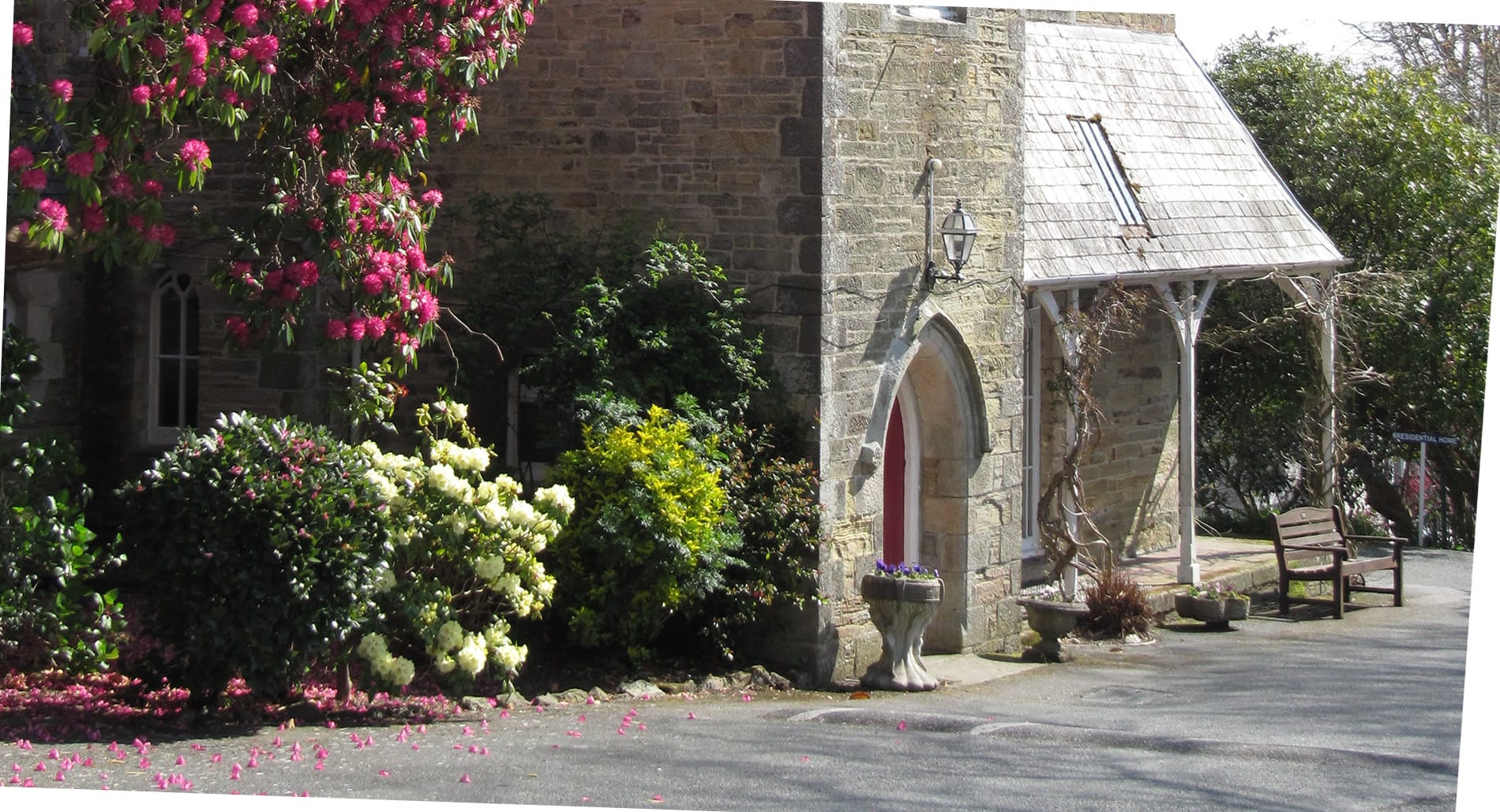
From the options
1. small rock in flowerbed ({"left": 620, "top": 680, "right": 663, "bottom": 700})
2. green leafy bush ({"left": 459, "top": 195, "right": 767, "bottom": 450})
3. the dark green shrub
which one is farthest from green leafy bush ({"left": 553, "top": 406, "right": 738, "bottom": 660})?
the dark green shrub

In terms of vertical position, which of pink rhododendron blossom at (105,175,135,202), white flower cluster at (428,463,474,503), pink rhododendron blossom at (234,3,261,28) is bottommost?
white flower cluster at (428,463,474,503)

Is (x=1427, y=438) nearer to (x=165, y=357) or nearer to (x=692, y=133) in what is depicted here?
(x=692, y=133)

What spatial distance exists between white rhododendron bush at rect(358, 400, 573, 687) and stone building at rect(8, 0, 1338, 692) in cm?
247

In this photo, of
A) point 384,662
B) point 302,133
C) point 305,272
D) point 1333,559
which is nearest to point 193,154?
point 305,272

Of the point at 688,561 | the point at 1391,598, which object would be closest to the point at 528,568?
the point at 688,561

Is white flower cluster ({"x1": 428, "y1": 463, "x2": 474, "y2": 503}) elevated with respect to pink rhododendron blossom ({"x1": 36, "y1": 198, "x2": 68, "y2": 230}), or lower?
lower

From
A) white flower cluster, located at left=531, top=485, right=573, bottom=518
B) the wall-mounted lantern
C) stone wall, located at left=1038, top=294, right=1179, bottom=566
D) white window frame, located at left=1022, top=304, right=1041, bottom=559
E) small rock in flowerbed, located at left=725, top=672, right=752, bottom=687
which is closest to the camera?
white flower cluster, located at left=531, top=485, right=573, bottom=518

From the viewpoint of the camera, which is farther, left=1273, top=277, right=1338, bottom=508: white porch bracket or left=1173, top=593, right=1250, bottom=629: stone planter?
left=1273, top=277, right=1338, bottom=508: white porch bracket

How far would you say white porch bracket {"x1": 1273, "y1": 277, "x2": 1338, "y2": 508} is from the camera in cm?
1686

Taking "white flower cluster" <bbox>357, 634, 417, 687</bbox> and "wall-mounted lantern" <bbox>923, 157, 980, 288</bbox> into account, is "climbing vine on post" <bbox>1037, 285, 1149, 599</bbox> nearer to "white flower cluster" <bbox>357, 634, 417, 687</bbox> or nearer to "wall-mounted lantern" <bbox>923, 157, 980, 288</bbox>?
"wall-mounted lantern" <bbox>923, 157, 980, 288</bbox>

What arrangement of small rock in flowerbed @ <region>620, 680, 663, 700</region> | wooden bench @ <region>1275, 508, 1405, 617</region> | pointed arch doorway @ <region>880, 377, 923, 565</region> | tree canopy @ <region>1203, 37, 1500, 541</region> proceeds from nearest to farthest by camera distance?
small rock in flowerbed @ <region>620, 680, 663, 700</region> < pointed arch doorway @ <region>880, 377, 923, 565</region> < wooden bench @ <region>1275, 508, 1405, 617</region> < tree canopy @ <region>1203, 37, 1500, 541</region>

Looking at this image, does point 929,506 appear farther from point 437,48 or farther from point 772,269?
point 437,48

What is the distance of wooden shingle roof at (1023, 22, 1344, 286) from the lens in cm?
1477

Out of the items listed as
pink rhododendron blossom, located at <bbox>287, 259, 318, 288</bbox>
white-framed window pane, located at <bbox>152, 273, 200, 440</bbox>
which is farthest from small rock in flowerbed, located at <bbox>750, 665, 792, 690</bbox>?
white-framed window pane, located at <bbox>152, 273, 200, 440</bbox>
